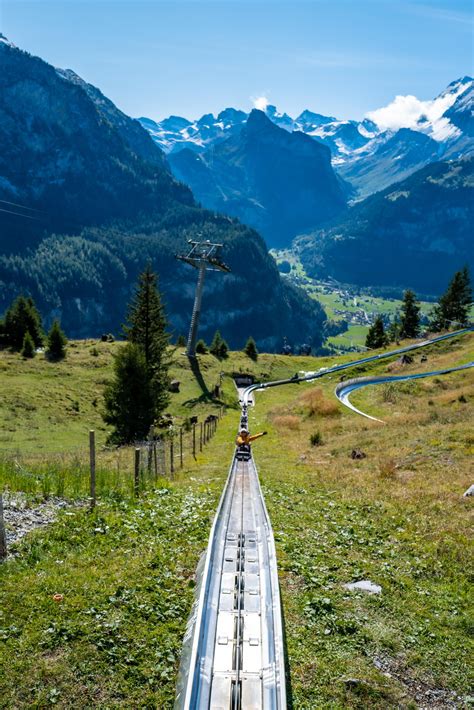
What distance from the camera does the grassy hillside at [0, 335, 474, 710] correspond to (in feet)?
27.1

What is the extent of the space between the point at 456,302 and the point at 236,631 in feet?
358

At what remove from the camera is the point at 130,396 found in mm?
38688

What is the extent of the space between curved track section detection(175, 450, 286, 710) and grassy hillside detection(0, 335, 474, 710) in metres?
0.52

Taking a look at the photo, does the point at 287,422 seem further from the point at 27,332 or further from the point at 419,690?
the point at 27,332

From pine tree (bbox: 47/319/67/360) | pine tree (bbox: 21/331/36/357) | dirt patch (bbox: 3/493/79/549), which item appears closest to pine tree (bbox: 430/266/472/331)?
pine tree (bbox: 47/319/67/360)

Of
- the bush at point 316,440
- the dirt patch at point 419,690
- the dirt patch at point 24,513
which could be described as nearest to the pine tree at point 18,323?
the bush at point 316,440

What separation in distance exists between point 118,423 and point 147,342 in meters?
16.3

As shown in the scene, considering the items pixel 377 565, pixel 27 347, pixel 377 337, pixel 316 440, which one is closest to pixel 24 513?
pixel 377 565

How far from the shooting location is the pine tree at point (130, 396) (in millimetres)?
38562

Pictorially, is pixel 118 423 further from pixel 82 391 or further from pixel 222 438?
pixel 82 391

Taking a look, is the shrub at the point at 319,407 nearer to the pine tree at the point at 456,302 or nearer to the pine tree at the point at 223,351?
the pine tree at the point at 223,351

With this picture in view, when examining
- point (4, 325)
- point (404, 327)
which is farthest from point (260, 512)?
point (404, 327)

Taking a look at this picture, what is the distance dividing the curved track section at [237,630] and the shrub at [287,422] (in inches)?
1198

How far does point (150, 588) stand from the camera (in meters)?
10.9
